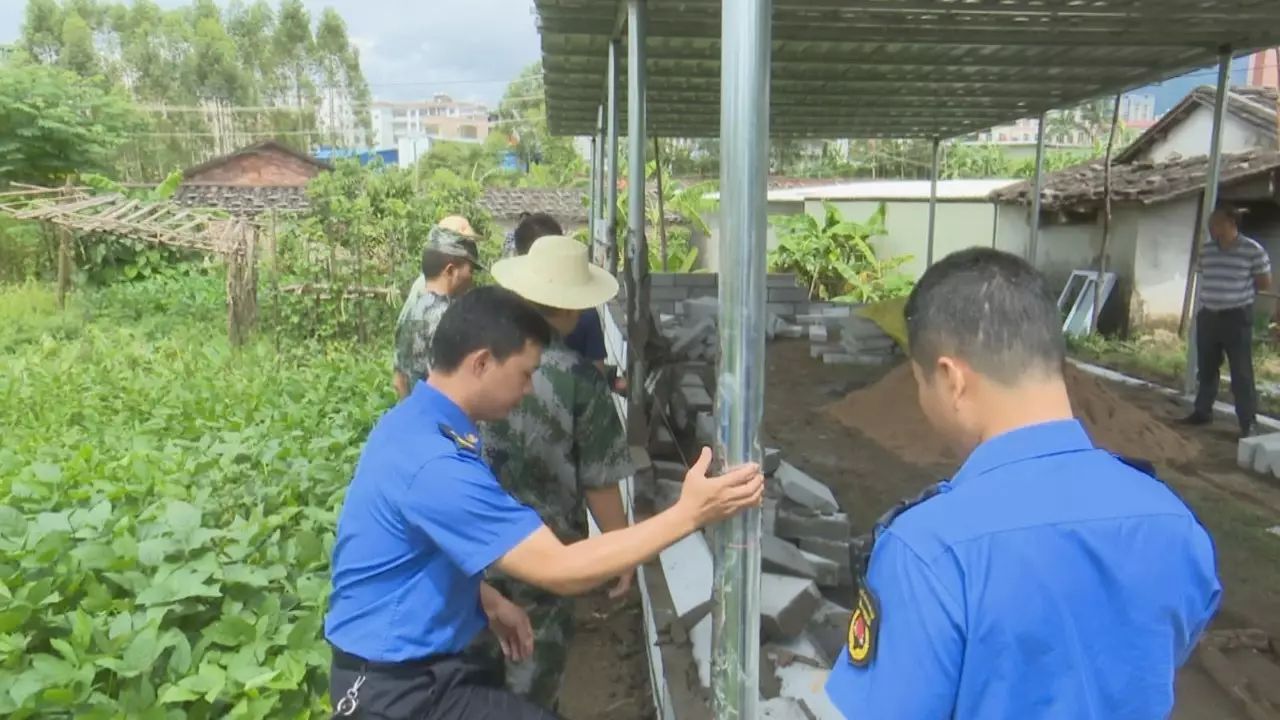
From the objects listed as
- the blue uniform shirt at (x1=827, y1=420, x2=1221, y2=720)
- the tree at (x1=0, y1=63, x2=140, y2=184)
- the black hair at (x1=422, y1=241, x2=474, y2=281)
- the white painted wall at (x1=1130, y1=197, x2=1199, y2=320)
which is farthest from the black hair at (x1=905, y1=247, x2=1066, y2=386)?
the tree at (x1=0, y1=63, x2=140, y2=184)

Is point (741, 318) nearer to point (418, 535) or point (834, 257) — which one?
point (418, 535)

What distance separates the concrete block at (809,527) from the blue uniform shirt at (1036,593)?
3.10m

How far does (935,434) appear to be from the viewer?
7.07 meters

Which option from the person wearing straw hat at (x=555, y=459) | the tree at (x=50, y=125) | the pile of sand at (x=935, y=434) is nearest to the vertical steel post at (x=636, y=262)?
the person wearing straw hat at (x=555, y=459)

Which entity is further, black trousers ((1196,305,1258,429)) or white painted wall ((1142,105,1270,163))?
white painted wall ((1142,105,1270,163))

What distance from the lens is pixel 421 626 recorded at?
2066mm

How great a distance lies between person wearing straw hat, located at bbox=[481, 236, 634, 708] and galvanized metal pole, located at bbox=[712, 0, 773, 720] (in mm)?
972

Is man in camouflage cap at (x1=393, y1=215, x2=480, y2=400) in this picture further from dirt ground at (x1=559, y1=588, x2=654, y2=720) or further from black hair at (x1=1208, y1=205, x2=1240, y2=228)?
black hair at (x1=1208, y1=205, x2=1240, y2=228)

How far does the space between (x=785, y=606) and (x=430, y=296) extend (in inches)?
85.3

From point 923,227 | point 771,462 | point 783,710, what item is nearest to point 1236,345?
point 771,462

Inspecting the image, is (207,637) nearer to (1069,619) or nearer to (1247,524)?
(1069,619)

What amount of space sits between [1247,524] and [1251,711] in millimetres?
2523

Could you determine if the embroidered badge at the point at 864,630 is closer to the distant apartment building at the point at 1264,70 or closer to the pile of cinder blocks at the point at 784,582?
the pile of cinder blocks at the point at 784,582

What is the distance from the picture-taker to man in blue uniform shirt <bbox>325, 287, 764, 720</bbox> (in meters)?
1.91
